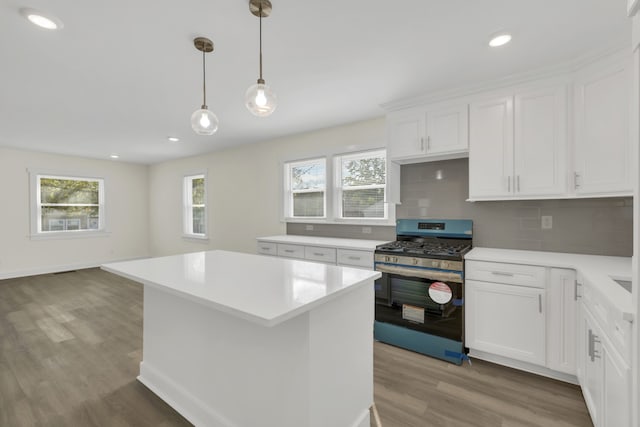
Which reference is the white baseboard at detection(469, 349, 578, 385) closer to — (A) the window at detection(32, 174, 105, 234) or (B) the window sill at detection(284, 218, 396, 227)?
(B) the window sill at detection(284, 218, 396, 227)

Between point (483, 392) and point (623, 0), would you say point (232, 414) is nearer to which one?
point (483, 392)

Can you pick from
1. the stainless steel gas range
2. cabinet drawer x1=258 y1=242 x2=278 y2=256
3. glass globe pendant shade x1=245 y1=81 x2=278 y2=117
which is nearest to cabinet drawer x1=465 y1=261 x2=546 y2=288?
the stainless steel gas range

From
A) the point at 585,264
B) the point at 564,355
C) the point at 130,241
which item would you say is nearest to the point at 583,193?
the point at 585,264

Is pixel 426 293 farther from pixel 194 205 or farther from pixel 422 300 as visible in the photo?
pixel 194 205

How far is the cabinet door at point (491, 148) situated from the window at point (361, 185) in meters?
1.13

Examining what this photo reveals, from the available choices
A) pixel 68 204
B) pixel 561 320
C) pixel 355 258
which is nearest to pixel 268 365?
pixel 355 258

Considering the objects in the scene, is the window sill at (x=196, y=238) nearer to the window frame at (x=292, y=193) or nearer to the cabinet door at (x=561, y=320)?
the window frame at (x=292, y=193)

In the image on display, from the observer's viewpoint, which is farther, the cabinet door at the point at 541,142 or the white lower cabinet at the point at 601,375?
the cabinet door at the point at 541,142


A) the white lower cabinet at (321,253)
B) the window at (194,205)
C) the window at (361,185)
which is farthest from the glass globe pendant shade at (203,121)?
the window at (194,205)

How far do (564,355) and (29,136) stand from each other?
7192 millimetres

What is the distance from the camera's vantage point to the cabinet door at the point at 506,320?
219 cm

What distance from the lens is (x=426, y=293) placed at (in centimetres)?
256

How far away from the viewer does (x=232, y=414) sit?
1.61 meters

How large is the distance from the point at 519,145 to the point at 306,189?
2712 millimetres
